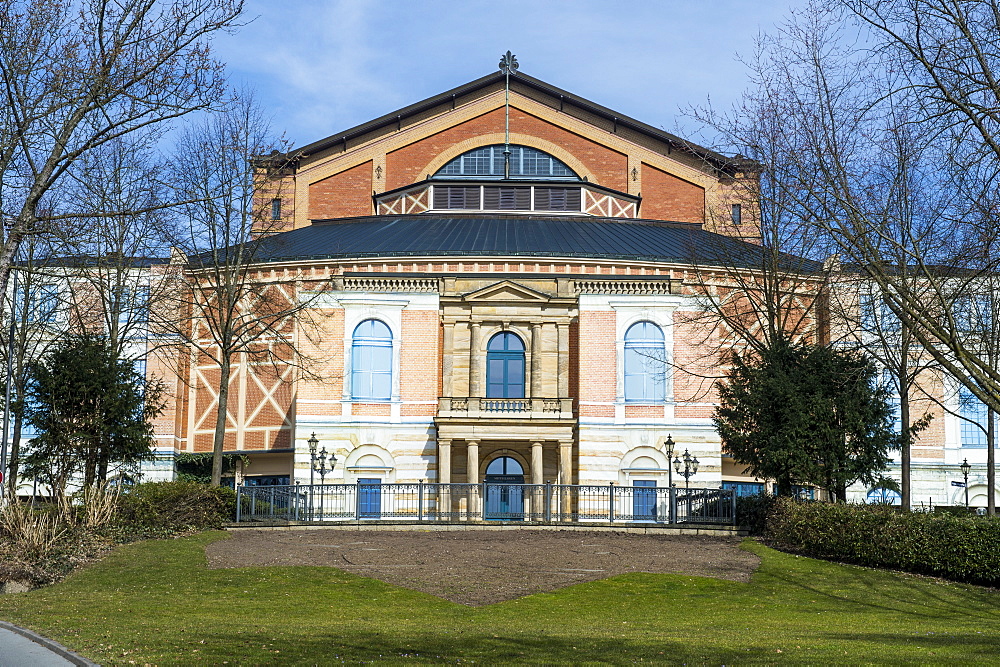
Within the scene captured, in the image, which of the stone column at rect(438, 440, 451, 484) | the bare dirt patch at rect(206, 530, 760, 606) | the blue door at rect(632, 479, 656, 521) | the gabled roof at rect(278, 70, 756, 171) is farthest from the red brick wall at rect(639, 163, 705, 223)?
the bare dirt patch at rect(206, 530, 760, 606)

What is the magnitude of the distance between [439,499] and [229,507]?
6789 mm

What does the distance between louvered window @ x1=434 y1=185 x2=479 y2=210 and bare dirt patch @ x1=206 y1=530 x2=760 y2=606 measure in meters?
28.0

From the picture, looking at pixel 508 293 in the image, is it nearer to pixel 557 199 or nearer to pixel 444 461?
pixel 444 461

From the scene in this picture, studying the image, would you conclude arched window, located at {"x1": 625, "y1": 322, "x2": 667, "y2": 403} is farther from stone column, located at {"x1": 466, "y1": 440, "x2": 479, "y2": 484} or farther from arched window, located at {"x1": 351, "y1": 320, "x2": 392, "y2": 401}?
arched window, located at {"x1": 351, "y1": 320, "x2": 392, "y2": 401}

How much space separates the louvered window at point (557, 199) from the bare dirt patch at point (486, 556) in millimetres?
28025

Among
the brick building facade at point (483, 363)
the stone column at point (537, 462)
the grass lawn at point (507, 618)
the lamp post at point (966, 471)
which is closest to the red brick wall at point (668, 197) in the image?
the brick building facade at point (483, 363)

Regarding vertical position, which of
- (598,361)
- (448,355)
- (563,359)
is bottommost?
(598,361)

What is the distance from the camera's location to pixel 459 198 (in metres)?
Answer: 56.4

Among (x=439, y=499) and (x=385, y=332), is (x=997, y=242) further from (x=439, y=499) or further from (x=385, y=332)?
(x=385, y=332)

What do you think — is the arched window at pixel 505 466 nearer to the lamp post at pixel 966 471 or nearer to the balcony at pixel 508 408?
the balcony at pixel 508 408

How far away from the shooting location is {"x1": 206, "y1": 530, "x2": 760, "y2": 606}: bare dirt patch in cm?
2230

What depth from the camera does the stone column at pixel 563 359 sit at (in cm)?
4484

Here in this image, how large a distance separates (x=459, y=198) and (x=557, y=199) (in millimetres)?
4912

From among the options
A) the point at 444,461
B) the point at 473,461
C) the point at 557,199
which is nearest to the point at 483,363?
the point at 473,461
